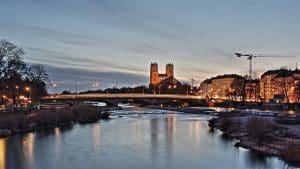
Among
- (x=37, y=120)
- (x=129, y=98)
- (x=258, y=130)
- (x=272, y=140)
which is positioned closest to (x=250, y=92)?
(x=129, y=98)

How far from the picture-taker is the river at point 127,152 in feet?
95.5

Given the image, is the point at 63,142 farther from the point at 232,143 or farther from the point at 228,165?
the point at 228,165

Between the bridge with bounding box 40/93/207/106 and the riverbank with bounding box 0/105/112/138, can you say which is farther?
the bridge with bounding box 40/93/207/106

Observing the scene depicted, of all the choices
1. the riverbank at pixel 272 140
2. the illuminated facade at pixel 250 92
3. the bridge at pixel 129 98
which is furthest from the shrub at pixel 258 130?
the illuminated facade at pixel 250 92

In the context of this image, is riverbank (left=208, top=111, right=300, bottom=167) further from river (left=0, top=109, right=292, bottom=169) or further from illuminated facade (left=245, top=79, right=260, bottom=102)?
illuminated facade (left=245, top=79, right=260, bottom=102)

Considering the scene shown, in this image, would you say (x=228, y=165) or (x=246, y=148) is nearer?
(x=228, y=165)

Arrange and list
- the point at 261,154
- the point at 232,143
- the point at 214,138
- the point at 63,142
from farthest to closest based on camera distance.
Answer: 1. the point at 214,138
2. the point at 63,142
3. the point at 232,143
4. the point at 261,154

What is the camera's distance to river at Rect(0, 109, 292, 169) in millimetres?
29109

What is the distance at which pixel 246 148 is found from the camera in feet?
112

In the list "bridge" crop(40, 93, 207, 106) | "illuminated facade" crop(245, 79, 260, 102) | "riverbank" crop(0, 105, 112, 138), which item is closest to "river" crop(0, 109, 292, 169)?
"riverbank" crop(0, 105, 112, 138)

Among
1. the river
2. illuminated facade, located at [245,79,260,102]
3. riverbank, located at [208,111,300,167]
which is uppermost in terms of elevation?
illuminated facade, located at [245,79,260,102]

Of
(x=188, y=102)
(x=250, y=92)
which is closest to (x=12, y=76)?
(x=188, y=102)

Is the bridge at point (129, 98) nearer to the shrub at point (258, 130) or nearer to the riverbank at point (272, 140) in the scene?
the riverbank at point (272, 140)

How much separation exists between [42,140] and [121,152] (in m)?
10.5
